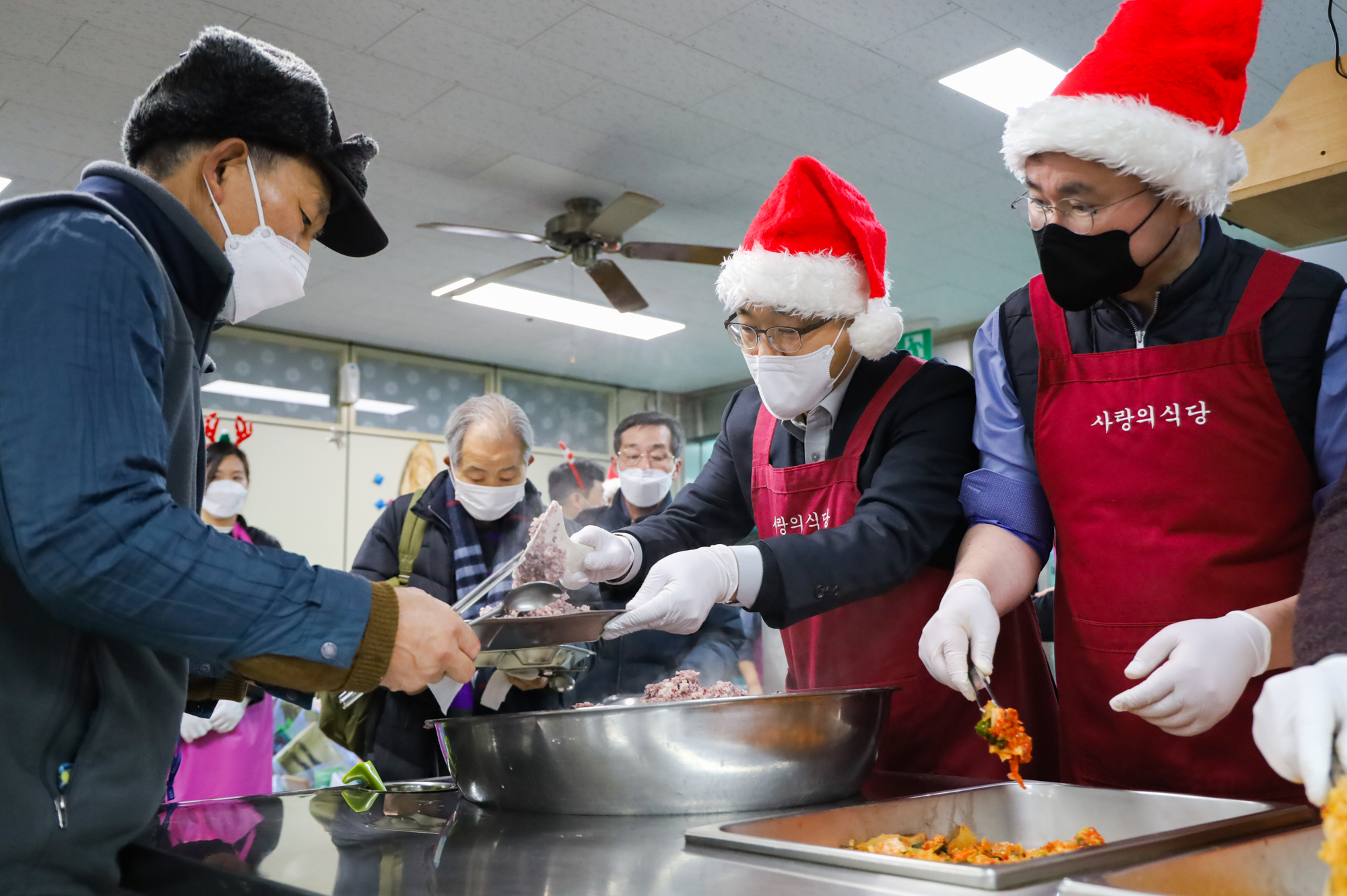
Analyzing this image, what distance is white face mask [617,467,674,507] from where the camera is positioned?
403 centimetres

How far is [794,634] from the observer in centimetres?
178

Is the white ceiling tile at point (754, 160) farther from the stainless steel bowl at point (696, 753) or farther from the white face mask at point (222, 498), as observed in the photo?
the stainless steel bowl at point (696, 753)

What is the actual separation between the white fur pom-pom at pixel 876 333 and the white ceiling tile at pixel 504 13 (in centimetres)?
244

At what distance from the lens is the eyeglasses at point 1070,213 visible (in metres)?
1.41

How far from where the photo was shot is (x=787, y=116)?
4.60m

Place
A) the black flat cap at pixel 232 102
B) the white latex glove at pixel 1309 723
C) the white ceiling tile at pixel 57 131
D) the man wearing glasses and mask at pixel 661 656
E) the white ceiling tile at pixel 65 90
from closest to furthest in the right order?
the white latex glove at pixel 1309 723 < the black flat cap at pixel 232 102 < the man wearing glasses and mask at pixel 661 656 < the white ceiling tile at pixel 65 90 < the white ceiling tile at pixel 57 131

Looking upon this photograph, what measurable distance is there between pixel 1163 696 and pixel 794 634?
74cm

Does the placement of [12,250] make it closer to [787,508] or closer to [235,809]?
[235,809]

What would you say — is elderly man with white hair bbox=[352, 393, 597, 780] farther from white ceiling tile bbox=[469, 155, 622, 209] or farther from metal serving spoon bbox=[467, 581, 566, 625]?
white ceiling tile bbox=[469, 155, 622, 209]

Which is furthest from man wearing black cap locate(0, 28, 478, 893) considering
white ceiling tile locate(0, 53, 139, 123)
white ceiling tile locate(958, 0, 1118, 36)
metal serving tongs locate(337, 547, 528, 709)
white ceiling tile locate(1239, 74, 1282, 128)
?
white ceiling tile locate(1239, 74, 1282, 128)

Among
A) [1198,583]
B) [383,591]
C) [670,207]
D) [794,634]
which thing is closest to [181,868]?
[383,591]

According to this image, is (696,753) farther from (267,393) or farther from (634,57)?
(267,393)

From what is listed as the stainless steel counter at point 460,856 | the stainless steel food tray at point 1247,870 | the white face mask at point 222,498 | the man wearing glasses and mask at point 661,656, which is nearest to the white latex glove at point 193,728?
the white face mask at point 222,498

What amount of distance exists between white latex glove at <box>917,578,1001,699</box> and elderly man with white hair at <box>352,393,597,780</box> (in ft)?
4.51
